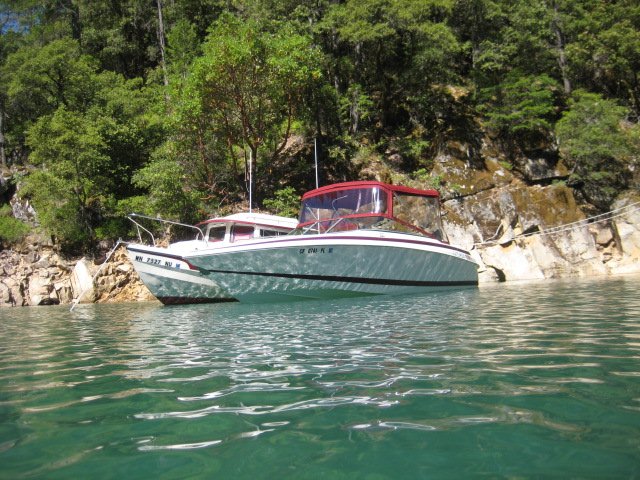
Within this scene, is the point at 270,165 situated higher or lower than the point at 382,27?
lower

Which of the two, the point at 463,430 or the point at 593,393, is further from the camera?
the point at 593,393

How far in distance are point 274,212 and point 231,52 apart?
285 inches

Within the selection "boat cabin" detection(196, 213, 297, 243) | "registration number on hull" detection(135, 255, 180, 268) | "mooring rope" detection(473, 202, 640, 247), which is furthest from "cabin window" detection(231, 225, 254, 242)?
"mooring rope" detection(473, 202, 640, 247)

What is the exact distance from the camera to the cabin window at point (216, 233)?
13148 mm

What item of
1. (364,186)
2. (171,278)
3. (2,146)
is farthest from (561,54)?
Answer: (2,146)

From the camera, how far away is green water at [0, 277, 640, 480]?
61.9 inches

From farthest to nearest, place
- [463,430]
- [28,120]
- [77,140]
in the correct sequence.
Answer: [28,120] < [77,140] < [463,430]

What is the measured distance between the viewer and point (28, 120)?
27031mm

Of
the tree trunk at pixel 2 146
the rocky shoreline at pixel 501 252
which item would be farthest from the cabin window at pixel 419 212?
the tree trunk at pixel 2 146

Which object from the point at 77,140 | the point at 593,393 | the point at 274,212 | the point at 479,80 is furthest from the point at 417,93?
the point at 593,393

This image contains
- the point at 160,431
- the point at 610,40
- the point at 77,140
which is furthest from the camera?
the point at 610,40

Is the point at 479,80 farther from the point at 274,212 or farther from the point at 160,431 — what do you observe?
the point at 160,431

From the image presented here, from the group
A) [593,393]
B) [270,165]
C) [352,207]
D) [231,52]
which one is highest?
[231,52]

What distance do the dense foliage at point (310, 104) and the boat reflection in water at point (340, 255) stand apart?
8.90 metres
